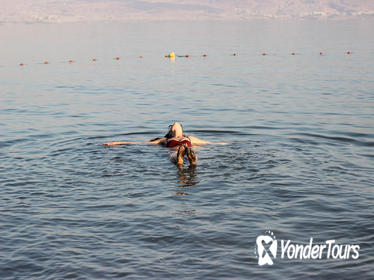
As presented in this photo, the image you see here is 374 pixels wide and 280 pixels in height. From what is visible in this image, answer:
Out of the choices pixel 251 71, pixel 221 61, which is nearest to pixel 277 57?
pixel 221 61

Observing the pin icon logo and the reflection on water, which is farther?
the reflection on water

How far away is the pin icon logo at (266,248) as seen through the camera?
10477 millimetres

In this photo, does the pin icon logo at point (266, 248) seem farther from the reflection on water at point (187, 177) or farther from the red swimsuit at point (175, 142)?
the red swimsuit at point (175, 142)

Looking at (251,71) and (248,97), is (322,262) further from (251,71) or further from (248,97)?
(251,71)

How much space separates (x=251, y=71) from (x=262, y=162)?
32238 millimetres

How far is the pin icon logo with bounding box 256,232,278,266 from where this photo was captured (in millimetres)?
10477

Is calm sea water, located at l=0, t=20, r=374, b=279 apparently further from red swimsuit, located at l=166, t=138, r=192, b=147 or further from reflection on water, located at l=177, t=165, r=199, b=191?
red swimsuit, located at l=166, t=138, r=192, b=147

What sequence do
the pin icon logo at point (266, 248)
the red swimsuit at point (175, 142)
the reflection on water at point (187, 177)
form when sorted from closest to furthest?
the pin icon logo at point (266, 248) < the reflection on water at point (187, 177) < the red swimsuit at point (175, 142)

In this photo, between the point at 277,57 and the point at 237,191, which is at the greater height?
the point at 277,57

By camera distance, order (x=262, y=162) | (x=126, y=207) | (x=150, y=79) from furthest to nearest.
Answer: (x=150, y=79)
(x=262, y=162)
(x=126, y=207)

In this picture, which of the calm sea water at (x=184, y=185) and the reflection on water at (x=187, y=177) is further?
the reflection on water at (x=187, y=177)

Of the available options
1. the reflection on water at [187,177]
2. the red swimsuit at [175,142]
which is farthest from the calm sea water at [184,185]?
the red swimsuit at [175,142]

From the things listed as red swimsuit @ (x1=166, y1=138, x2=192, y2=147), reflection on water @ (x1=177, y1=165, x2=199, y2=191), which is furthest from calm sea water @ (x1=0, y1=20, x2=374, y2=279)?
red swimsuit @ (x1=166, y1=138, x2=192, y2=147)

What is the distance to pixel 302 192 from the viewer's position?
14.5 meters
